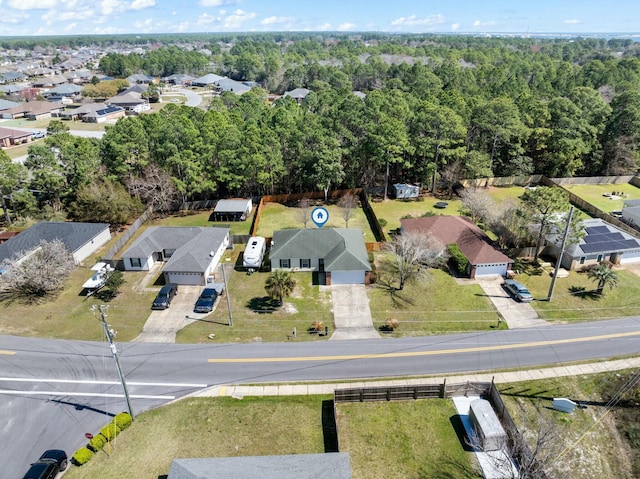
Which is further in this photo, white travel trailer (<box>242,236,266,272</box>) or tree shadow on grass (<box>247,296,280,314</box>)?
white travel trailer (<box>242,236,266,272</box>)

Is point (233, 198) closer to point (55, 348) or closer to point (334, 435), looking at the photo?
point (55, 348)

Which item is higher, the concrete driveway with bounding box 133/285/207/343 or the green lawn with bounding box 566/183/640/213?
the concrete driveway with bounding box 133/285/207/343

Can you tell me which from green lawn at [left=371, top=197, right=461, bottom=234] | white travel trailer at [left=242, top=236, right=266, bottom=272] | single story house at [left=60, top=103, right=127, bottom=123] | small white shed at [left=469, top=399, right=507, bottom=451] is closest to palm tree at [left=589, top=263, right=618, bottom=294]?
green lawn at [left=371, top=197, right=461, bottom=234]

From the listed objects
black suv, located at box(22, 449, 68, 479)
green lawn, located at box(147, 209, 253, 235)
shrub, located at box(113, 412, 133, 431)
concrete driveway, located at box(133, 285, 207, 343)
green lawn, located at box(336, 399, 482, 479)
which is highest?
black suv, located at box(22, 449, 68, 479)

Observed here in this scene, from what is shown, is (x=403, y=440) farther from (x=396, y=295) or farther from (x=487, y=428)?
(x=396, y=295)

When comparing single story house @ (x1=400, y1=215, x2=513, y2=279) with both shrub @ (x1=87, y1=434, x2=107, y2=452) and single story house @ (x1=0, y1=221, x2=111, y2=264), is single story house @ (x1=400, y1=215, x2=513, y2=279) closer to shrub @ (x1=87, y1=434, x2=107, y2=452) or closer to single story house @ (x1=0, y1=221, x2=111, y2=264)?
shrub @ (x1=87, y1=434, x2=107, y2=452)

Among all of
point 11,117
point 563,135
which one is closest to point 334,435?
point 563,135
